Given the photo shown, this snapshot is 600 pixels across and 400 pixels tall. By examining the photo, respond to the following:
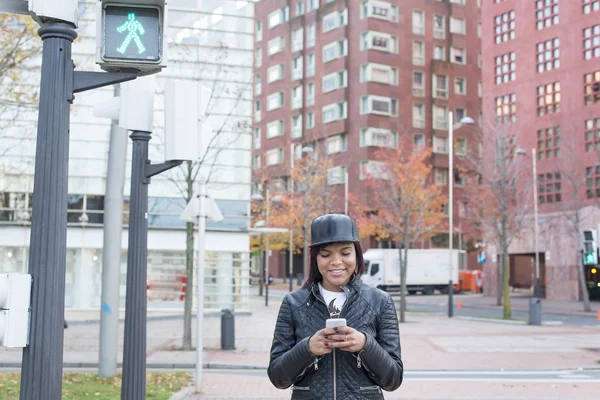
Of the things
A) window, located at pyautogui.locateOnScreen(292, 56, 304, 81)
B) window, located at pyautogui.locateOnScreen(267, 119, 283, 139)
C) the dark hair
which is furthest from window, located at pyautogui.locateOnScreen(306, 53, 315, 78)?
the dark hair

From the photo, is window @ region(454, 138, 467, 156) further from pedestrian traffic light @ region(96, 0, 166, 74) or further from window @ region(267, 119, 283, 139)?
pedestrian traffic light @ region(96, 0, 166, 74)

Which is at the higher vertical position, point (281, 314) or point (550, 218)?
point (550, 218)

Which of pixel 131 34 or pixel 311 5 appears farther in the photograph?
pixel 311 5

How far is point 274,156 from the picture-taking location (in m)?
73.6

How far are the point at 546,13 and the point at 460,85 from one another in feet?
69.1

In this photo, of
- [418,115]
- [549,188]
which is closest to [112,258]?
[549,188]

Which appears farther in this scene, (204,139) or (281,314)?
(204,139)

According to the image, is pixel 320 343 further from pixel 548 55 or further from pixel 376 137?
pixel 376 137

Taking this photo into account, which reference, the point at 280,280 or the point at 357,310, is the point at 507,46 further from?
the point at 357,310

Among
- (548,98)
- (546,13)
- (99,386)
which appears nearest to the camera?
(99,386)

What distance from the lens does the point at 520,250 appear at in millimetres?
48969

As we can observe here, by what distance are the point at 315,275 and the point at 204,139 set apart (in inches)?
259

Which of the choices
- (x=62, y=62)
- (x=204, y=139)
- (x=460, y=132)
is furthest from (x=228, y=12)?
(x=460, y=132)

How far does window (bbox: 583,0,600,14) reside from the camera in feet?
144
